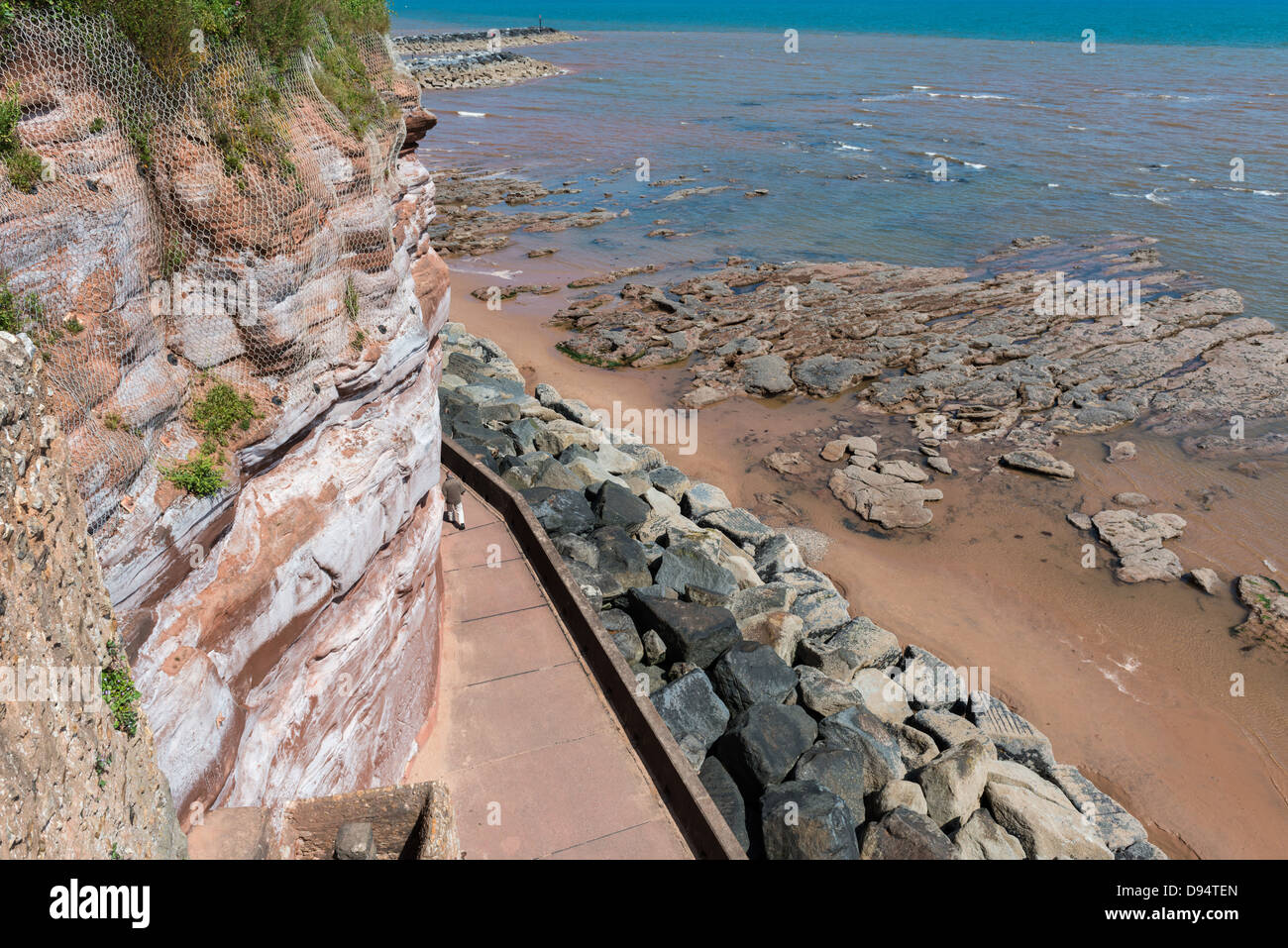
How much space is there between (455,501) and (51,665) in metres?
8.17

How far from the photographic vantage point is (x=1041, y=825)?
9.02 metres

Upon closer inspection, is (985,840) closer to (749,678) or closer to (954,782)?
(954,782)

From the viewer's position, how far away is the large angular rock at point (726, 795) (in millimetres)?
8586

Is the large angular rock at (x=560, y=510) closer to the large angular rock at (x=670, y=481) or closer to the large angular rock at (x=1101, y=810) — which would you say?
the large angular rock at (x=670, y=481)

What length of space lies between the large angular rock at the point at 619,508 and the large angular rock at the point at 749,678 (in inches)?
140

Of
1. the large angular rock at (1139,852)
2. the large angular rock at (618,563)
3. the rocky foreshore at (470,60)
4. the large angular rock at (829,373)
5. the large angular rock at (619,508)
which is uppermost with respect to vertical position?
the rocky foreshore at (470,60)

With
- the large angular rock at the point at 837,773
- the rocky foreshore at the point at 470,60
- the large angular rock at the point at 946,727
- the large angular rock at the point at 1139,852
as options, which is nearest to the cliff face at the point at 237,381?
the large angular rock at the point at 837,773

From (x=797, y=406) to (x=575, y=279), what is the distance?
11876 millimetres

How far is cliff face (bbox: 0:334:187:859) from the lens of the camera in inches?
122

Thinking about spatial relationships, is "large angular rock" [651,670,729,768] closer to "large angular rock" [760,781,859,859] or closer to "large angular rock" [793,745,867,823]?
"large angular rock" [793,745,867,823]

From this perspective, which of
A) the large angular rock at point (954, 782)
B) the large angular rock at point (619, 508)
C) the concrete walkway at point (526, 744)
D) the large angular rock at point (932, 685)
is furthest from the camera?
the large angular rock at point (619, 508)

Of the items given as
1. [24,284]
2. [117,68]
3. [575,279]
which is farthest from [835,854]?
[575,279]

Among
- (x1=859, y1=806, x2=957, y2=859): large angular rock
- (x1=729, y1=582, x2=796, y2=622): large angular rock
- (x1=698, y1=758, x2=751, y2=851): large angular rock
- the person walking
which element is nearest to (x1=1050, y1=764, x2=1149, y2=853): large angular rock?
(x1=859, y1=806, x2=957, y2=859): large angular rock

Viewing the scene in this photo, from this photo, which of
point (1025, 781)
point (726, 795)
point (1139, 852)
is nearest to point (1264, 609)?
point (1139, 852)
